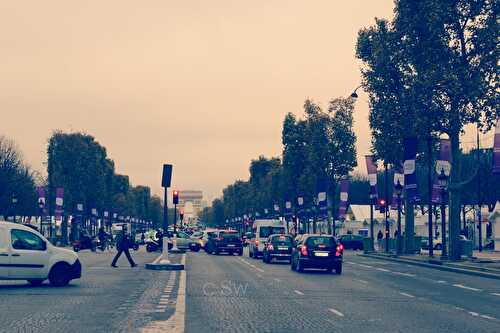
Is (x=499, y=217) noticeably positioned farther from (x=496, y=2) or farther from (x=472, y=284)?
(x=472, y=284)

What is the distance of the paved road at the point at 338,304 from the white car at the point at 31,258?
11.8 ft

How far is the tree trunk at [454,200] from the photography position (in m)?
44.7

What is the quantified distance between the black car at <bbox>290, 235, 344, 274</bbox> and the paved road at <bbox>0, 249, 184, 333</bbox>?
343 inches

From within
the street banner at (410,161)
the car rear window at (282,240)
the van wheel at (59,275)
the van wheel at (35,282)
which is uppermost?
the street banner at (410,161)

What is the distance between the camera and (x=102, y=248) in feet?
215

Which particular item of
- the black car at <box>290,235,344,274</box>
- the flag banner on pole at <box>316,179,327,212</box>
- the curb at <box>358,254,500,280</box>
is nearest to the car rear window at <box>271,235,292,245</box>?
the curb at <box>358,254,500,280</box>

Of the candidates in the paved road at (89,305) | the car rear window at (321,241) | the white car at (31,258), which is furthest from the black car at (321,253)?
the white car at (31,258)

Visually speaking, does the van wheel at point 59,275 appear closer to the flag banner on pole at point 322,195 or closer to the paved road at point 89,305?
the paved road at point 89,305

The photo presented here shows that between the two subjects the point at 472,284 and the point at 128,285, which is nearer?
the point at 128,285

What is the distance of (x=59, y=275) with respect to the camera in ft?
78.6

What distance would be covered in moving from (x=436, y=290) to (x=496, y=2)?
23889 mm

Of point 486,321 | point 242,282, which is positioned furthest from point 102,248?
point 486,321

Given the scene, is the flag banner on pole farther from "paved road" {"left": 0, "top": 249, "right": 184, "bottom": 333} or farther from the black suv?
"paved road" {"left": 0, "top": 249, "right": 184, "bottom": 333}

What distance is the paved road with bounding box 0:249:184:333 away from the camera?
46.1ft
